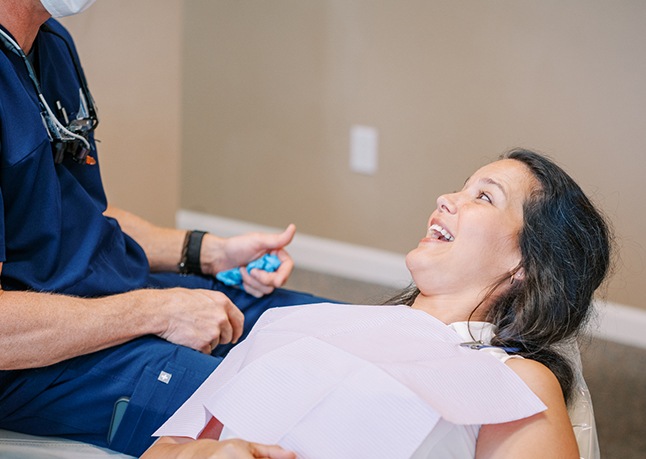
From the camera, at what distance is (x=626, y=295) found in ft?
9.65

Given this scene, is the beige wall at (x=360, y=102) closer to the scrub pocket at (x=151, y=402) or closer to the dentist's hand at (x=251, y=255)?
the dentist's hand at (x=251, y=255)

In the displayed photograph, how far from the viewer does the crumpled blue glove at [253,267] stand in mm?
1880

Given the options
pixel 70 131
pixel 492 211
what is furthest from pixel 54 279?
pixel 492 211

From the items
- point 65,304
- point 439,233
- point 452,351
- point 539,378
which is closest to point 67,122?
point 65,304

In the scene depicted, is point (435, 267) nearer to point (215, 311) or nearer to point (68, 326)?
point (215, 311)

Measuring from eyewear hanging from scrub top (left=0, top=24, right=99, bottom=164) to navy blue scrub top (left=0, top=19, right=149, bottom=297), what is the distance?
0.04 feet

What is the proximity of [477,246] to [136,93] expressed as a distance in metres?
1.49

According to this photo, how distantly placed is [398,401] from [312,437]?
0.13 m

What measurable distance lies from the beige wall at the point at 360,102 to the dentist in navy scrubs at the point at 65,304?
92cm

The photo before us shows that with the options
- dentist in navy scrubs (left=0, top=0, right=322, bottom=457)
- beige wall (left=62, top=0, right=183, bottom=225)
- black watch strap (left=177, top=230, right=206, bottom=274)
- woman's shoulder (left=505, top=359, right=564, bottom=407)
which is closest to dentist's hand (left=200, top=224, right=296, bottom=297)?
black watch strap (left=177, top=230, right=206, bottom=274)

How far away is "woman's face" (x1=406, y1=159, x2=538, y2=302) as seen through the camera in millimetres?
1454

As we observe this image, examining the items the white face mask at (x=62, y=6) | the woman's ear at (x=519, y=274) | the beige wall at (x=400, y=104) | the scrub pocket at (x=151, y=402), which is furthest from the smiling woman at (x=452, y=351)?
the beige wall at (x=400, y=104)

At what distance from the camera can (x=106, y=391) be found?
5.09 feet

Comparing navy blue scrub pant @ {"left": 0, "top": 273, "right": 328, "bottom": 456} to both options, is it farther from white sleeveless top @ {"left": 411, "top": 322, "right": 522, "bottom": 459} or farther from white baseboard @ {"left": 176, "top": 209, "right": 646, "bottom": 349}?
white baseboard @ {"left": 176, "top": 209, "right": 646, "bottom": 349}
